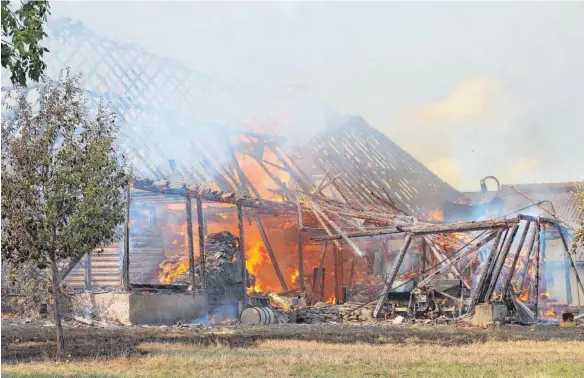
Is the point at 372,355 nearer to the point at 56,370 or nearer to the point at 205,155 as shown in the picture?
the point at 56,370

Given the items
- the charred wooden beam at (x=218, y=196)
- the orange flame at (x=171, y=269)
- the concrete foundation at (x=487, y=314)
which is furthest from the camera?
the orange flame at (x=171, y=269)

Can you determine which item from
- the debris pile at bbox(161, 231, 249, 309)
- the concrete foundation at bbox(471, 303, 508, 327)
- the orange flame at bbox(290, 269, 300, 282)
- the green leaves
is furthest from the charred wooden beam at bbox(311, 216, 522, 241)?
the green leaves

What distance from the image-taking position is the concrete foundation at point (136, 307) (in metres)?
29.5

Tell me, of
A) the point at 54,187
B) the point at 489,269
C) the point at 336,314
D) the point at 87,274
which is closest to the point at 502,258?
the point at 489,269

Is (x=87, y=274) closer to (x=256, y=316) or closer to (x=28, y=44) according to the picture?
(x=256, y=316)

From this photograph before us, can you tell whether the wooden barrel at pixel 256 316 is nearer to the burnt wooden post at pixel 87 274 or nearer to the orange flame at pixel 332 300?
the burnt wooden post at pixel 87 274

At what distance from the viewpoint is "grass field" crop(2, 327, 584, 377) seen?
15.9 m

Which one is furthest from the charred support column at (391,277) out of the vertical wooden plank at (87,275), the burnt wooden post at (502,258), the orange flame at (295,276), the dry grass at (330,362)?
the orange flame at (295,276)

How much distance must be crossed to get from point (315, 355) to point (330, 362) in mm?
1271

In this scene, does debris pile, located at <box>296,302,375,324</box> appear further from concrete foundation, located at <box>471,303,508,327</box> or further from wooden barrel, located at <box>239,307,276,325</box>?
concrete foundation, located at <box>471,303,508,327</box>

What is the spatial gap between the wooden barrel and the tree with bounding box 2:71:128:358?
14.4 m

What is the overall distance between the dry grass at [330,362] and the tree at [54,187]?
247 cm

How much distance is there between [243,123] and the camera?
47250mm

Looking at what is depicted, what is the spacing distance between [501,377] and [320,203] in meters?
25.2
